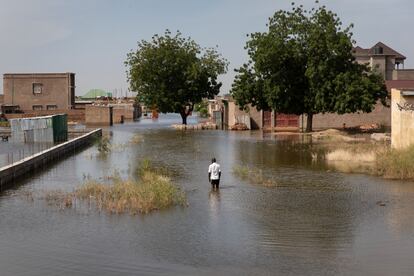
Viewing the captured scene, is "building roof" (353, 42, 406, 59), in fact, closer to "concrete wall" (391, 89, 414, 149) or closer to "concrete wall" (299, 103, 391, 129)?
"concrete wall" (299, 103, 391, 129)

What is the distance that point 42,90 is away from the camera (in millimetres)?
99750

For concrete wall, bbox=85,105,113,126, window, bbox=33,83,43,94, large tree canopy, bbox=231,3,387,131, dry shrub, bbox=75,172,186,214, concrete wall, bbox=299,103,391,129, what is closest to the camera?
dry shrub, bbox=75,172,186,214

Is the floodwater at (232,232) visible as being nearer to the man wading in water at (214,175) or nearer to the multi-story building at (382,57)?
the man wading in water at (214,175)

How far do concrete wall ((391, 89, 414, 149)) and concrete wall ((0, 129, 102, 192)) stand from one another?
58.9 ft

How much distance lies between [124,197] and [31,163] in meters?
11.8

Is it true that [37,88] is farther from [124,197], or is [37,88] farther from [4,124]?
[124,197]

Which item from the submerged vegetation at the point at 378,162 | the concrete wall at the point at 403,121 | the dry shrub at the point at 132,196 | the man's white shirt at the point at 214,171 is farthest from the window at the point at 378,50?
the dry shrub at the point at 132,196

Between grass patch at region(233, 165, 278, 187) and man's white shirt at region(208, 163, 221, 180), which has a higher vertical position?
man's white shirt at region(208, 163, 221, 180)

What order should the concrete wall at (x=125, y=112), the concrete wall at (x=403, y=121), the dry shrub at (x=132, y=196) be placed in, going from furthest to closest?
the concrete wall at (x=125, y=112) → the concrete wall at (x=403, y=121) → the dry shrub at (x=132, y=196)

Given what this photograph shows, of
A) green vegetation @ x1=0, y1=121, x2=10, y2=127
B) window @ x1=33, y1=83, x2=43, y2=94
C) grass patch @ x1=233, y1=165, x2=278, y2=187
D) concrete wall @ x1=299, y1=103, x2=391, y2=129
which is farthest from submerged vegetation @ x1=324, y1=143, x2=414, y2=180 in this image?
window @ x1=33, y1=83, x2=43, y2=94

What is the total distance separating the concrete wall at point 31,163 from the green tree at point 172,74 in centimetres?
2527

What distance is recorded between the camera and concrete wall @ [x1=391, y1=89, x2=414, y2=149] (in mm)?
31672

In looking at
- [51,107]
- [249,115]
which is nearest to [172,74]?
[249,115]

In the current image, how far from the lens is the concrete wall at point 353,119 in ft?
205
